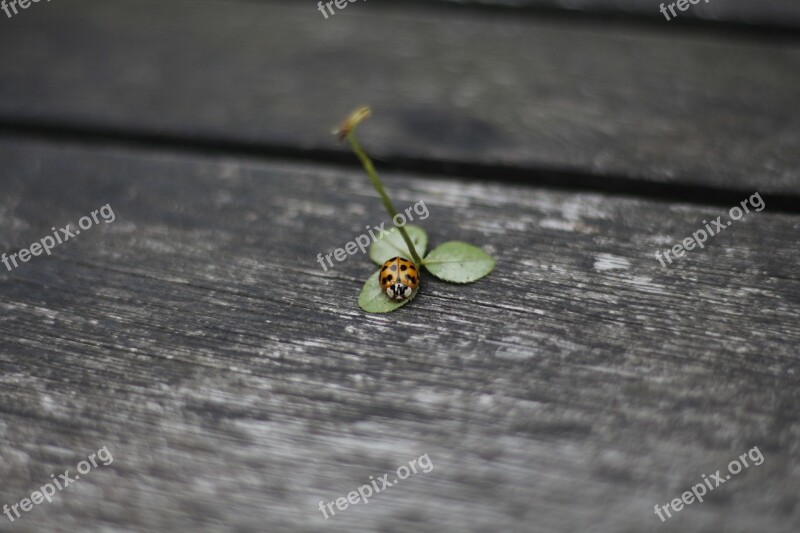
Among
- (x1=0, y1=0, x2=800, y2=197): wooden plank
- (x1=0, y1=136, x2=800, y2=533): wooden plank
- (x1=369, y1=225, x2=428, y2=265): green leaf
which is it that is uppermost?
(x1=0, y1=0, x2=800, y2=197): wooden plank

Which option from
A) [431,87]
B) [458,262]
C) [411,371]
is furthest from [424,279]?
[431,87]

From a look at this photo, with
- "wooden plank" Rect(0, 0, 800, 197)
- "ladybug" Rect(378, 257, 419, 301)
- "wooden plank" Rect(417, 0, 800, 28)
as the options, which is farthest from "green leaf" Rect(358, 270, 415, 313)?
"wooden plank" Rect(417, 0, 800, 28)

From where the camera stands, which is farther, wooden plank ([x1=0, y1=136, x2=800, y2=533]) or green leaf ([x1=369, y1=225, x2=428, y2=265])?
green leaf ([x1=369, y1=225, x2=428, y2=265])

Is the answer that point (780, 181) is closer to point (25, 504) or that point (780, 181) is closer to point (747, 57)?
point (747, 57)

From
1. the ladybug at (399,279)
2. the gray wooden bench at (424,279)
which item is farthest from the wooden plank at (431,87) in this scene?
the ladybug at (399,279)

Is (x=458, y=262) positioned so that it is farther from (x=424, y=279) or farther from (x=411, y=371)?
(x=411, y=371)

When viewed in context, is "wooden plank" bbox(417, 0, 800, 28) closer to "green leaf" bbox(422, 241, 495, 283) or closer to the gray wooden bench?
the gray wooden bench
